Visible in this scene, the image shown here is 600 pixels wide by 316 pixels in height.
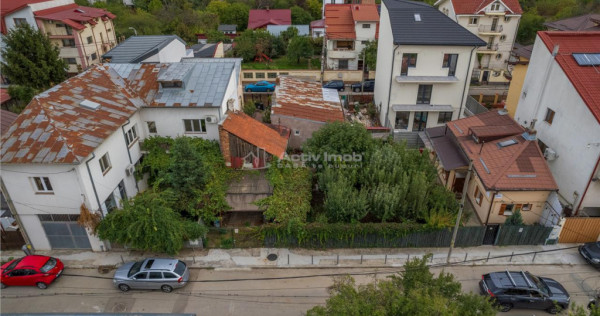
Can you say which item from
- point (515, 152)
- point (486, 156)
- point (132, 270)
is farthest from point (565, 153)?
point (132, 270)

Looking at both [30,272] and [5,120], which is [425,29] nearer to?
[30,272]

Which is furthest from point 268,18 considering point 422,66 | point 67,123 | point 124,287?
point 124,287

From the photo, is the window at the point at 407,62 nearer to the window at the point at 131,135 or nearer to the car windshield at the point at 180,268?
the window at the point at 131,135

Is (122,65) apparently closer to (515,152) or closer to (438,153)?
(438,153)

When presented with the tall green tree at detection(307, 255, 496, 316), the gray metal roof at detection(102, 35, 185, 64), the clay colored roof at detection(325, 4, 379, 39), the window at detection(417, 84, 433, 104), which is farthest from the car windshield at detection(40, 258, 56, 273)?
the clay colored roof at detection(325, 4, 379, 39)

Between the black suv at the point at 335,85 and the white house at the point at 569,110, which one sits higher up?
the white house at the point at 569,110

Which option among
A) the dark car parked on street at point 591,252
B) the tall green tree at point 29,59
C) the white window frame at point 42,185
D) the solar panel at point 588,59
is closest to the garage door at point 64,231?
the white window frame at point 42,185
